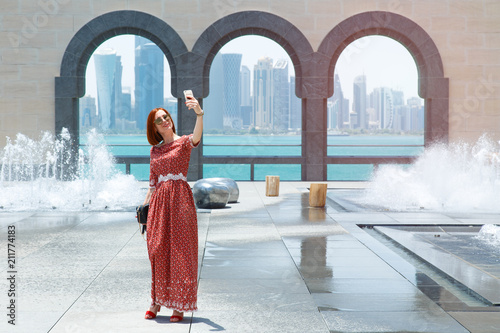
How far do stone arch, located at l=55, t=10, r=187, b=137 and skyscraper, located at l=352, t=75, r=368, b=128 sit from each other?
2732 inches

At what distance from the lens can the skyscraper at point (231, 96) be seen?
7994 centimetres

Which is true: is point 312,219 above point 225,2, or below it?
below

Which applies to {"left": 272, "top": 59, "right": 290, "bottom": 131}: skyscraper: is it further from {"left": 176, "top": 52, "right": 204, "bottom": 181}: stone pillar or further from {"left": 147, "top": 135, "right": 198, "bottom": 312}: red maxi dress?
{"left": 147, "top": 135, "right": 198, "bottom": 312}: red maxi dress

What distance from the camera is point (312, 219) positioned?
10.6 metres

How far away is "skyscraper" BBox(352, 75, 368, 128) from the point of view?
8662cm

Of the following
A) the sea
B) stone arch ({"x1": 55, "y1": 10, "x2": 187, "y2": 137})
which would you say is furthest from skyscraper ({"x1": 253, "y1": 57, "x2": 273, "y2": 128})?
stone arch ({"x1": 55, "y1": 10, "x2": 187, "y2": 137})

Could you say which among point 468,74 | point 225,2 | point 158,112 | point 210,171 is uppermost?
point 225,2

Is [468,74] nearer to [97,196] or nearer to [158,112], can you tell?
[97,196]

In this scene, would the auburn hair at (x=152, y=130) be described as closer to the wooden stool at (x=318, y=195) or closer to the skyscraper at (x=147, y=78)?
the wooden stool at (x=318, y=195)

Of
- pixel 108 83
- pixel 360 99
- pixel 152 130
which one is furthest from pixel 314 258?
pixel 360 99

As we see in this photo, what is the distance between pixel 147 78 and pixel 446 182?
8003 centimetres

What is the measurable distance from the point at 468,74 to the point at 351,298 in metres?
14.5

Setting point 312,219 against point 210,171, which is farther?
point 210,171

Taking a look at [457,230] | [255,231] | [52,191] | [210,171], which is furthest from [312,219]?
[210,171]
